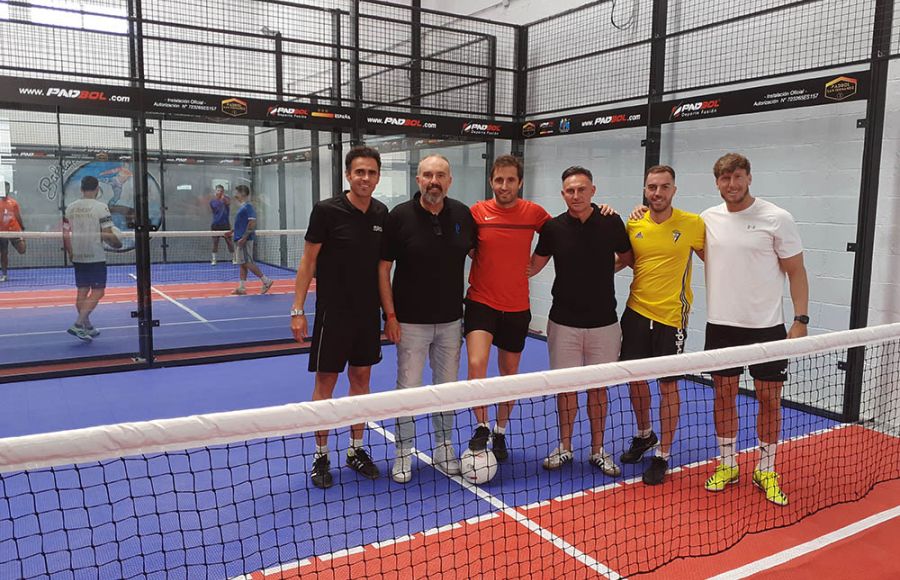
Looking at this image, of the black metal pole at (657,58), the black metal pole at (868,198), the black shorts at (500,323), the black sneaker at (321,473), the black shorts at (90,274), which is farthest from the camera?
the black shorts at (90,274)

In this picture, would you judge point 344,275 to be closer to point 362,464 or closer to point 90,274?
point 362,464

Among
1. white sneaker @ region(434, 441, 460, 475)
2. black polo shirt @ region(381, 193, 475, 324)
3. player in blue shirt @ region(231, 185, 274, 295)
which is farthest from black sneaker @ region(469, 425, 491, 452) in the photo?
player in blue shirt @ region(231, 185, 274, 295)

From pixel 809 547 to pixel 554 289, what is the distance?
6.70 ft

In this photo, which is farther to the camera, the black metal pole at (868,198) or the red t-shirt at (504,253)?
the black metal pole at (868,198)

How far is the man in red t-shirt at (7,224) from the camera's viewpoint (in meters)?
6.86

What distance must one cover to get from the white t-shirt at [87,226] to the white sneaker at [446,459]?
15.5 feet

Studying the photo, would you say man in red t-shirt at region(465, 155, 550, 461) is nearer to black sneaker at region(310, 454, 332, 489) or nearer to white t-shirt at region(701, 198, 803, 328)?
black sneaker at region(310, 454, 332, 489)

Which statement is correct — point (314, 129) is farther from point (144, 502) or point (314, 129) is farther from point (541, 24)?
point (144, 502)

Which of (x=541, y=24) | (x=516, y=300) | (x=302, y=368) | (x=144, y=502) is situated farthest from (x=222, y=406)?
(x=541, y=24)

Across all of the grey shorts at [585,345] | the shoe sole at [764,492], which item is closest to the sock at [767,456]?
the shoe sole at [764,492]

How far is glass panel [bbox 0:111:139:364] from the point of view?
266 inches

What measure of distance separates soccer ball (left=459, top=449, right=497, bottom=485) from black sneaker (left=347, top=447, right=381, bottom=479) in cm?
57

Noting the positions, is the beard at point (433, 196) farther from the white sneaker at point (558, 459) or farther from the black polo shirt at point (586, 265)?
the white sneaker at point (558, 459)

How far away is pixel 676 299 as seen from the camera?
4410mm
